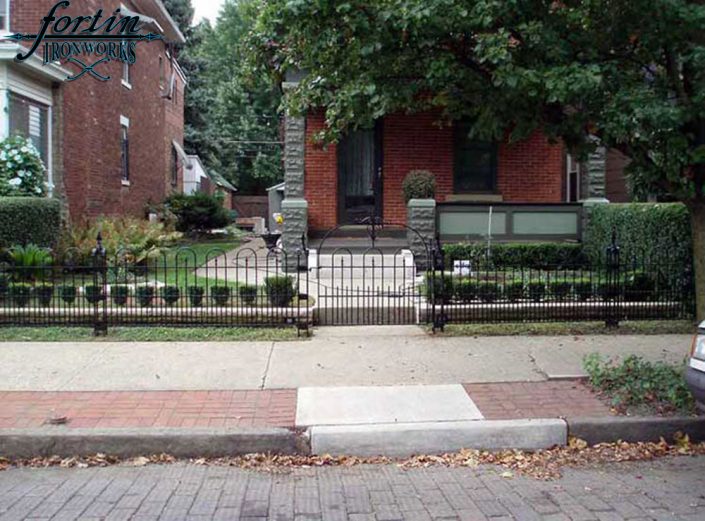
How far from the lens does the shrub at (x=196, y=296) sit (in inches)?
356

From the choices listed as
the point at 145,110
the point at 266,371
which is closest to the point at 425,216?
the point at 266,371

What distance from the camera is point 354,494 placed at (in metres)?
4.64

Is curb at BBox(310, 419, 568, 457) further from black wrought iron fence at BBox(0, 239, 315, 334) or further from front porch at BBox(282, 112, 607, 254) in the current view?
front porch at BBox(282, 112, 607, 254)

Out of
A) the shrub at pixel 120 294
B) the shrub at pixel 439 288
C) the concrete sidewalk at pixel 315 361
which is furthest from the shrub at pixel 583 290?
the shrub at pixel 120 294

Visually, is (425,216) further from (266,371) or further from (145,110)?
(145,110)

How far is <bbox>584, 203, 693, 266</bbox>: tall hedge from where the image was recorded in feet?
33.6

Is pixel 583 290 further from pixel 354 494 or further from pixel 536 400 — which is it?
pixel 354 494

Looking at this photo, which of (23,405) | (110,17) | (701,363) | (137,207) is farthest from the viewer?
(137,207)

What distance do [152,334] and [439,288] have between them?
3573 mm

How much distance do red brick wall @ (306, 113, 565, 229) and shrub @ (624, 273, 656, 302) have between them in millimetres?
6481

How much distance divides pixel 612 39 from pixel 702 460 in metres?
3.53

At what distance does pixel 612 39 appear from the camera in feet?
20.6

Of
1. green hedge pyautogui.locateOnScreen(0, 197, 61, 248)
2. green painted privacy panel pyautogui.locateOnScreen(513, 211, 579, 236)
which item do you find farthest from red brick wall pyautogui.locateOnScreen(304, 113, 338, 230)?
green hedge pyautogui.locateOnScreen(0, 197, 61, 248)

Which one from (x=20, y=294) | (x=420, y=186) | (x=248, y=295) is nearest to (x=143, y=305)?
(x=248, y=295)
